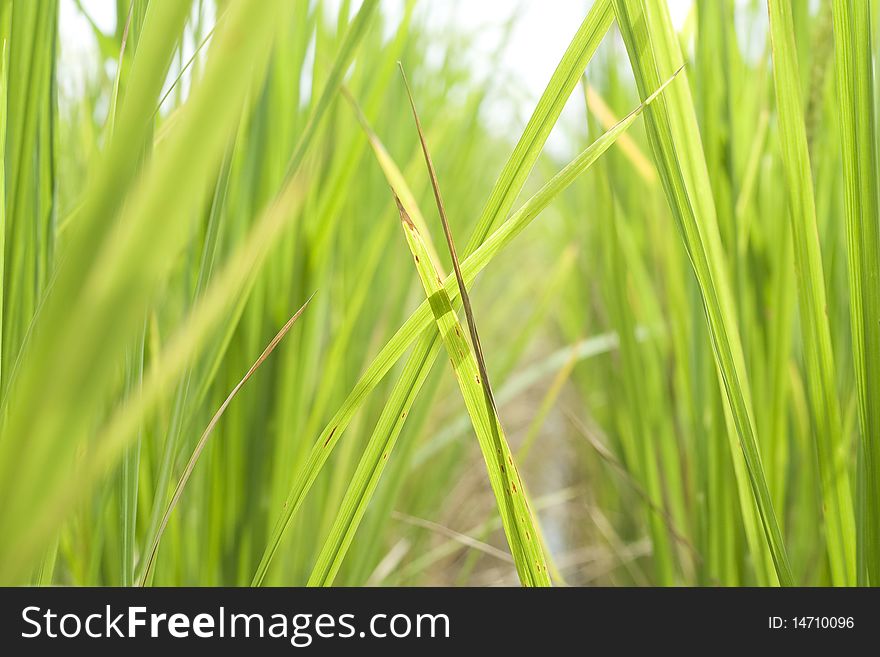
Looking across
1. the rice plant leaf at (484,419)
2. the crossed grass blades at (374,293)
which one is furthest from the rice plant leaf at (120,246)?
the rice plant leaf at (484,419)

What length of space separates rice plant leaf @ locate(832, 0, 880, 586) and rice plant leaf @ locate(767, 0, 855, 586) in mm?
14

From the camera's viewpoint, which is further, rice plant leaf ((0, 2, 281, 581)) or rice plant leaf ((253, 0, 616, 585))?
rice plant leaf ((253, 0, 616, 585))

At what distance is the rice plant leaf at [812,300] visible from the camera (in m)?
0.24

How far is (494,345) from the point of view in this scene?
1312 mm

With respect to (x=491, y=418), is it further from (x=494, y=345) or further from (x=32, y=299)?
(x=494, y=345)

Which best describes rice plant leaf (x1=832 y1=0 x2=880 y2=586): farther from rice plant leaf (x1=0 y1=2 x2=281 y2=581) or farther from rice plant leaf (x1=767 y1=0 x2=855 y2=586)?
rice plant leaf (x1=0 y1=2 x2=281 y2=581)

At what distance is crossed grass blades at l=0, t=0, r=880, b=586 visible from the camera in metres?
0.09

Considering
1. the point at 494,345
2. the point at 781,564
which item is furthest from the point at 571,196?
the point at 781,564

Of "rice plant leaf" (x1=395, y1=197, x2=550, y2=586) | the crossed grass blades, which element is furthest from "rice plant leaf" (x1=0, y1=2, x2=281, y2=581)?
"rice plant leaf" (x1=395, y1=197, x2=550, y2=586)

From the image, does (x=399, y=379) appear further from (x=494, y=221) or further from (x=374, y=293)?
(x=374, y=293)

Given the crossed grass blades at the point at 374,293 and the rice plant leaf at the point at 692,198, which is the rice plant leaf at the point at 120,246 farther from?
the rice plant leaf at the point at 692,198

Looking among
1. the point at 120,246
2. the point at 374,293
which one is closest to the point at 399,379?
the point at 120,246

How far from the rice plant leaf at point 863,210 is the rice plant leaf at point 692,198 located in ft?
0.14
